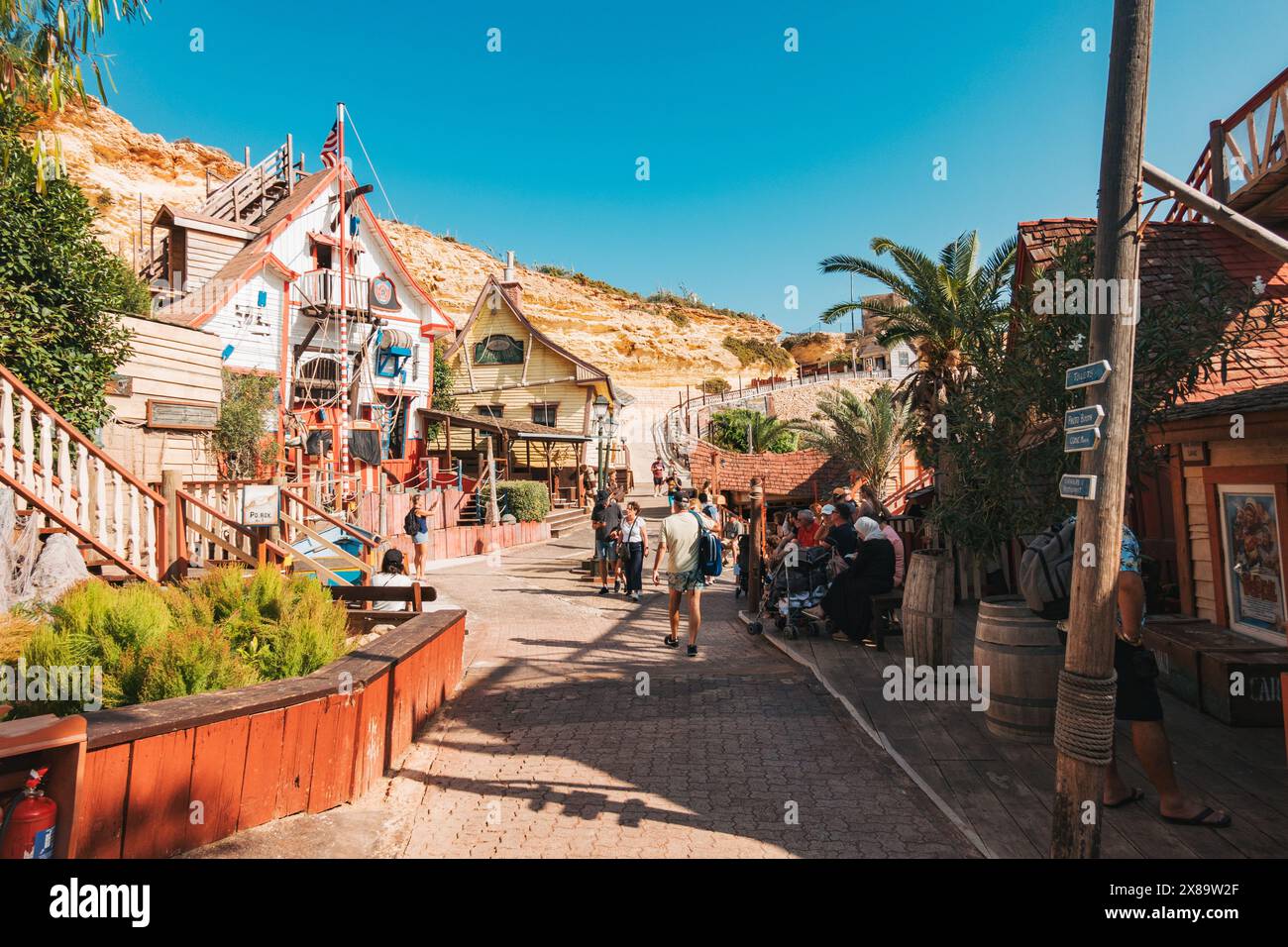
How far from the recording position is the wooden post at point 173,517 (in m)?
7.50

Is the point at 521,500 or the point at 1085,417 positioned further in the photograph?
the point at 521,500

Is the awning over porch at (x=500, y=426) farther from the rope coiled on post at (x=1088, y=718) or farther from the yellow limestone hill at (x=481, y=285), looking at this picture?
the yellow limestone hill at (x=481, y=285)

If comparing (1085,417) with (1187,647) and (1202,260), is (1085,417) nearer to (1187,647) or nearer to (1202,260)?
(1187,647)

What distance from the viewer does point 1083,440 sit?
3523mm

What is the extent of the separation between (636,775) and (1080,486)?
3241 millimetres

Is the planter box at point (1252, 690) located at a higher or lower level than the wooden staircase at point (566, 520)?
lower

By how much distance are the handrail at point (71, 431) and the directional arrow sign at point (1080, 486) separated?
762 centimetres

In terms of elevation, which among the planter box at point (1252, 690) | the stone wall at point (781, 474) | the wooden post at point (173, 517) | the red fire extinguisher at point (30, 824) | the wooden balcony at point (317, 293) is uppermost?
the wooden balcony at point (317, 293)

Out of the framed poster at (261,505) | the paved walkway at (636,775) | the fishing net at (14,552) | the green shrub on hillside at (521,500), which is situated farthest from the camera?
the green shrub on hillside at (521,500)

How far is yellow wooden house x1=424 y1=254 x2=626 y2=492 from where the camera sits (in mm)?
34125

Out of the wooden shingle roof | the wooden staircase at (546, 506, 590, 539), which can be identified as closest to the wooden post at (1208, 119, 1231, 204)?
the wooden shingle roof

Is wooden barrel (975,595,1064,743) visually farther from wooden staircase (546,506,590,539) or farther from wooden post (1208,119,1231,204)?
wooden staircase (546,506,590,539)

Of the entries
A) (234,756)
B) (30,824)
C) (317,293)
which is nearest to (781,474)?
(317,293)

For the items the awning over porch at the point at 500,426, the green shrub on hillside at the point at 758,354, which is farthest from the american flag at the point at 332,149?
the green shrub on hillside at the point at 758,354
